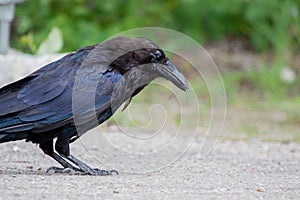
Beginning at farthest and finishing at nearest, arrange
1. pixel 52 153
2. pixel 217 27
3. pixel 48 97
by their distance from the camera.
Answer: pixel 217 27 < pixel 52 153 < pixel 48 97

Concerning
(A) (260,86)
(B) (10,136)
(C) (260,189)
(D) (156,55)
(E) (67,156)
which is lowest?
(C) (260,189)

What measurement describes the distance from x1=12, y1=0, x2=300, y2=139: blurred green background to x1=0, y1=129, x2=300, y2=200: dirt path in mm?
2563

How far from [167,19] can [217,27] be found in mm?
932

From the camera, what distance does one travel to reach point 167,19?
1172 centimetres

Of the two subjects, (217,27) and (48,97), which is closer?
(48,97)

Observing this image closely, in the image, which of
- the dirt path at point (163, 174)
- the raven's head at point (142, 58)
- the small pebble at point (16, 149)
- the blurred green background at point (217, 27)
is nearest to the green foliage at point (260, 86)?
the blurred green background at point (217, 27)

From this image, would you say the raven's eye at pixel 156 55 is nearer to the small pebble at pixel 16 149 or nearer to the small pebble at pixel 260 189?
the small pebble at pixel 260 189

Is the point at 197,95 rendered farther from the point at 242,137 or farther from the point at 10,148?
the point at 10,148

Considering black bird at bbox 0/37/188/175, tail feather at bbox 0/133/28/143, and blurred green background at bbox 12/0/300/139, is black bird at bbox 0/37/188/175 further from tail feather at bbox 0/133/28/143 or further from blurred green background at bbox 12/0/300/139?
blurred green background at bbox 12/0/300/139

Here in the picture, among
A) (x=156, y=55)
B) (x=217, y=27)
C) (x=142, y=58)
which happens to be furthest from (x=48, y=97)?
(x=217, y=27)

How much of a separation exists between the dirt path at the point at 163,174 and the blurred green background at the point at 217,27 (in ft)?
8.41

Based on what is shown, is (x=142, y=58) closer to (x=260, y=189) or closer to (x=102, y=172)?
(x=102, y=172)

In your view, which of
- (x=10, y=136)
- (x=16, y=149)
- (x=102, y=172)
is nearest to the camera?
(x=10, y=136)

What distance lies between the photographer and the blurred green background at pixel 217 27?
34.8 ft
